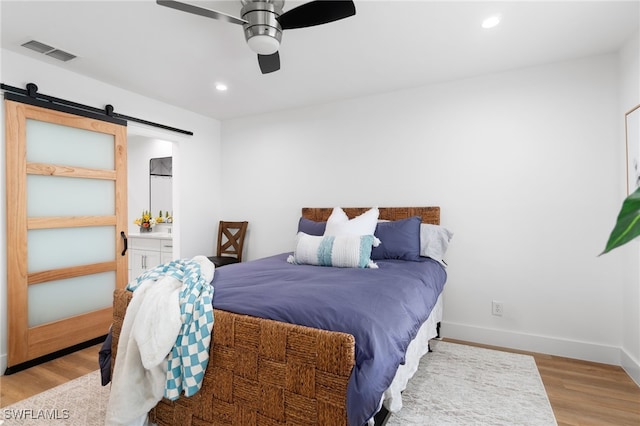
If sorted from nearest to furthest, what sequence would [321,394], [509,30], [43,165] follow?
[321,394], [509,30], [43,165]

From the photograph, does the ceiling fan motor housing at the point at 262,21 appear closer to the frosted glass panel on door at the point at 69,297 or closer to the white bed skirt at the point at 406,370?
the white bed skirt at the point at 406,370

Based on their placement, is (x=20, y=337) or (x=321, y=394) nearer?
(x=321, y=394)

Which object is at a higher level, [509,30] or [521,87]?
[509,30]

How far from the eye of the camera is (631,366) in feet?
7.75

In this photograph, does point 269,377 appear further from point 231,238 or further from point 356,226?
point 231,238

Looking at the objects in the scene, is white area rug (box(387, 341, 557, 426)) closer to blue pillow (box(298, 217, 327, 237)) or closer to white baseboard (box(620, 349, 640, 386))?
white baseboard (box(620, 349, 640, 386))

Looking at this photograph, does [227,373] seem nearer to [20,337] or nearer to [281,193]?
[20,337]

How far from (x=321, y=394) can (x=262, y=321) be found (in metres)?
0.39

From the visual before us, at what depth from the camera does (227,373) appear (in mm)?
1555

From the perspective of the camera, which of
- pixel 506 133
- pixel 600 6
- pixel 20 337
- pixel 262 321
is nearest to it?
pixel 262 321

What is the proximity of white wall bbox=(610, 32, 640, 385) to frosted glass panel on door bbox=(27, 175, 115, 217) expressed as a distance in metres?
4.42

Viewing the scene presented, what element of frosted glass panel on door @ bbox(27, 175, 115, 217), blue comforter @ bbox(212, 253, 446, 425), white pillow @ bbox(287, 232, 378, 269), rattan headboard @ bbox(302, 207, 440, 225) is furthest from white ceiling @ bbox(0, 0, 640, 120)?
blue comforter @ bbox(212, 253, 446, 425)

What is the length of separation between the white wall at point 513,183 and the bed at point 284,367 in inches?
58.6

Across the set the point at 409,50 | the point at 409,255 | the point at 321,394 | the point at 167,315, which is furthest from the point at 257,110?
the point at 321,394
